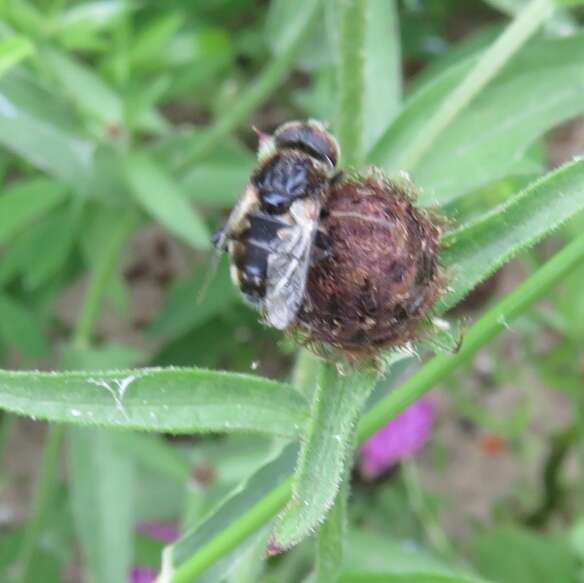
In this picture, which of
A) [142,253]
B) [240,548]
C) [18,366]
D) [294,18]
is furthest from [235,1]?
[240,548]

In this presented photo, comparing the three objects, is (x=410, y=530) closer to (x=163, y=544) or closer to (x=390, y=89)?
(x=163, y=544)

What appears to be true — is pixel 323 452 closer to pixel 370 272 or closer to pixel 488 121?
pixel 370 272

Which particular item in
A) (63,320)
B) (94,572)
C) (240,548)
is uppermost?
(240,548)

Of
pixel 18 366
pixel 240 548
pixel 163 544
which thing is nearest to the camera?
pixel 240 548

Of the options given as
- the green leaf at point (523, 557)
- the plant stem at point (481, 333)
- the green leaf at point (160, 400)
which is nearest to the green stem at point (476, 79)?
the plant stem at point (481, 333)

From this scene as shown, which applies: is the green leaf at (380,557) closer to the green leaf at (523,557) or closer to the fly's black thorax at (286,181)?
the green leaf at (523,557)

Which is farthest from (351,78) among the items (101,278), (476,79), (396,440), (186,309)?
(396,440)

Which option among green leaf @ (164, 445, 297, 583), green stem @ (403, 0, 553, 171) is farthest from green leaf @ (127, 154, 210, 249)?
green leaf @ (164, 445, 297, 583)

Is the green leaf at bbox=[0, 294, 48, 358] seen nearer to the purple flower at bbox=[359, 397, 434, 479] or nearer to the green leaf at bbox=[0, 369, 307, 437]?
the purple flower at bbox=[359, 397, 434, 479]
